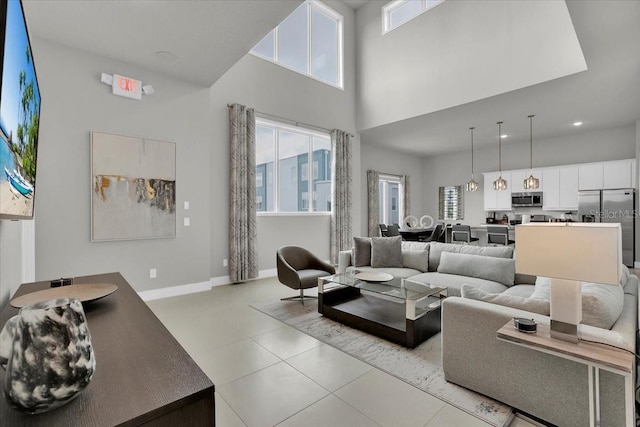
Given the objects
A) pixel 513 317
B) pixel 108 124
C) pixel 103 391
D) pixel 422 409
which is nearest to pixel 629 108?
pixel 513 317

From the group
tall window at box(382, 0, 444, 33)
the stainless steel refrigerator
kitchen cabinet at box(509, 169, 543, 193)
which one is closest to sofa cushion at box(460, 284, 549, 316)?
tall window at box(382, 0, 444, 33)

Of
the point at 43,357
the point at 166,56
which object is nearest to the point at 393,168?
the point at 166,56

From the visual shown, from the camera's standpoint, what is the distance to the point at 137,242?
3982 mm

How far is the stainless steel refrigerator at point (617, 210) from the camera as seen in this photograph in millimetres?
6078

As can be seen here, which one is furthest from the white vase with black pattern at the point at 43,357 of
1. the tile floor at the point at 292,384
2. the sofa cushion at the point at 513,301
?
the sofa cushion at the point at 513,301

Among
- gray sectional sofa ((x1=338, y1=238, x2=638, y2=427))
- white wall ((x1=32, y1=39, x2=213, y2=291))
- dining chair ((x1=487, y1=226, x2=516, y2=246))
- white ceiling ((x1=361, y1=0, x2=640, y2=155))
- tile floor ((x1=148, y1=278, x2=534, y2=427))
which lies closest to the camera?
gray sectional sofa ((x1=338, y1=238, x2=638, y2=427))

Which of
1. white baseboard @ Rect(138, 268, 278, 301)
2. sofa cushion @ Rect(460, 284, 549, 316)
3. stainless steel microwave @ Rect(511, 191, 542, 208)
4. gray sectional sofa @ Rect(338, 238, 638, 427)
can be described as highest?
stainless steel microwave @ Rect(511, 191, 542, 208)

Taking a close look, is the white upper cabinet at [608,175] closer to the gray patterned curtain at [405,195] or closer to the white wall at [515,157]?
the white wall at [515,157]

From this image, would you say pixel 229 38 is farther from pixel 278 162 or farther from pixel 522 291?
pixel 522 291

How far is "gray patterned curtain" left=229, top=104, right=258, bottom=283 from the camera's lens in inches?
196

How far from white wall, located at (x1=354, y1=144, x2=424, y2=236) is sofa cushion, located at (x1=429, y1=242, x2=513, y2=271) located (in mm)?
3085

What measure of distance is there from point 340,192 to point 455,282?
3650 mm

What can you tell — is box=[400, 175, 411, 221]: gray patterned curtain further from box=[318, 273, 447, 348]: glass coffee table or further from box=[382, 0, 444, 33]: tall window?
box=[318, 273, 447, 348]: glass coffee table

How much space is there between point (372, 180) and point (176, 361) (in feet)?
24.4
